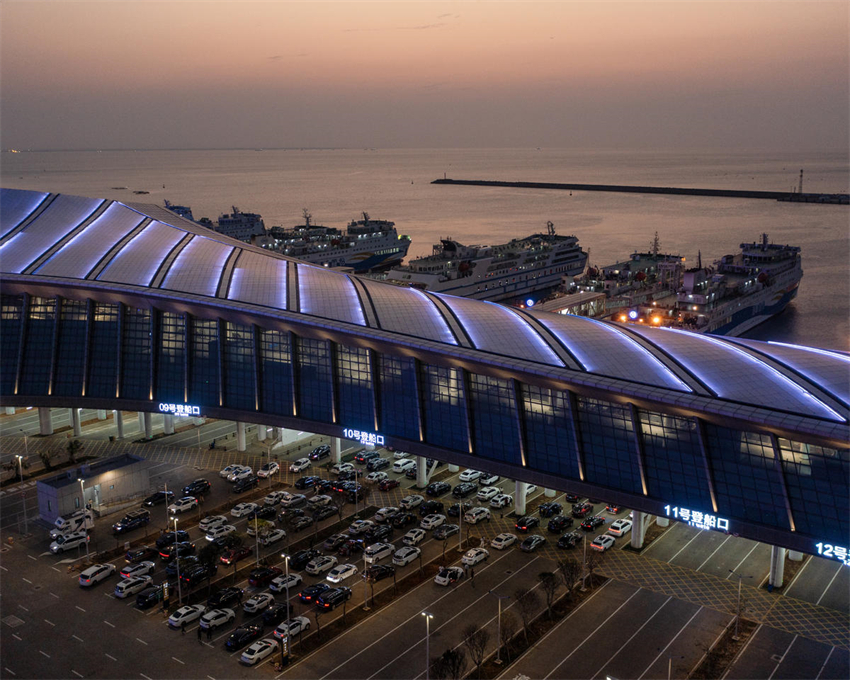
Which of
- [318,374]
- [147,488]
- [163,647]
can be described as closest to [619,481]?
[318,374]

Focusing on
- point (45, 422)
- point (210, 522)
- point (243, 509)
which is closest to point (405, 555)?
point (243, 509)

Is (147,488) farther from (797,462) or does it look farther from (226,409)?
(797,462)

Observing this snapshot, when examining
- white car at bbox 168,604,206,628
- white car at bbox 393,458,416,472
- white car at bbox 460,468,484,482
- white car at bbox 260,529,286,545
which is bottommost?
white car at bbox 460,468,484,482

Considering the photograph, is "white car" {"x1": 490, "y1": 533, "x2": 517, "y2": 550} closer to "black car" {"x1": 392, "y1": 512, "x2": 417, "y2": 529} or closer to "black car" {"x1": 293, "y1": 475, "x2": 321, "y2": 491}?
"black car" {"x1": 392, "y1": 512, "x2": 417, "y2": 529}

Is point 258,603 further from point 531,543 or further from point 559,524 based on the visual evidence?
point 559,524

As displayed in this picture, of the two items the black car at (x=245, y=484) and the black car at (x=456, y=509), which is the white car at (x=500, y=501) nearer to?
the black car at (x=456, y=509)

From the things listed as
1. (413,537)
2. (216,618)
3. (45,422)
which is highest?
(45,422)

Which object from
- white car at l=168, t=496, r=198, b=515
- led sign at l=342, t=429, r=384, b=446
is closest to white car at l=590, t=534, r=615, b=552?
led sign at l=342, t=429, r=384, b=446
